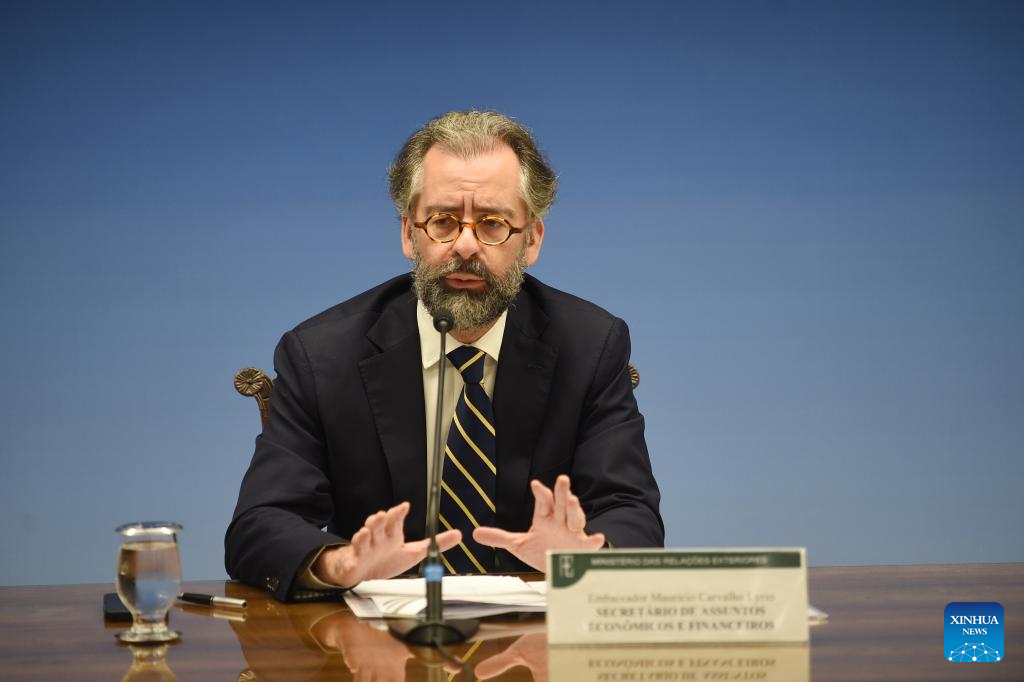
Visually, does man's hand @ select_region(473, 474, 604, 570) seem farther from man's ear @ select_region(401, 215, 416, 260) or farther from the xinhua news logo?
man's ear @ select_region(401, 215, 416, 260)

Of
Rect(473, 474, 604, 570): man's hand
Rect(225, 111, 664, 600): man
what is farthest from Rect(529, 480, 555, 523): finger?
Rect(225, 111, 664, 600): man

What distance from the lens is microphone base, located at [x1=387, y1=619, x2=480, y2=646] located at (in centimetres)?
149

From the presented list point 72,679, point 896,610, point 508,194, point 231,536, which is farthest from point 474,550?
point 72,679

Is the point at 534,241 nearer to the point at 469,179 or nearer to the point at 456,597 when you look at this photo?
the point at 469,179

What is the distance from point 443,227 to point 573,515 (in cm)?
89

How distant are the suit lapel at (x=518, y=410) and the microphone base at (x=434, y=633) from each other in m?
0.92

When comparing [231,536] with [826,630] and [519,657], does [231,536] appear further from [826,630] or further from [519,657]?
[826,630]

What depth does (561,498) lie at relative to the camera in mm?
1775

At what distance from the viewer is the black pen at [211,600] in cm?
180

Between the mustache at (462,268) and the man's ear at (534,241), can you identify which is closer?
the mustache at (462,268)

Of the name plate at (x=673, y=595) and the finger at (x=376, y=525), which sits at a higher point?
the finger at (x=376, y=525)

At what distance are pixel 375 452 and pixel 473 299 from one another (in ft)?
1.34

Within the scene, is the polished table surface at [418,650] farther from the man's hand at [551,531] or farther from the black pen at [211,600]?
the man's hand at [551,531]

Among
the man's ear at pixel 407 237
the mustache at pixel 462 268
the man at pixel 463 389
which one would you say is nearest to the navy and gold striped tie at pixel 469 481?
the man at pixel 463 389
